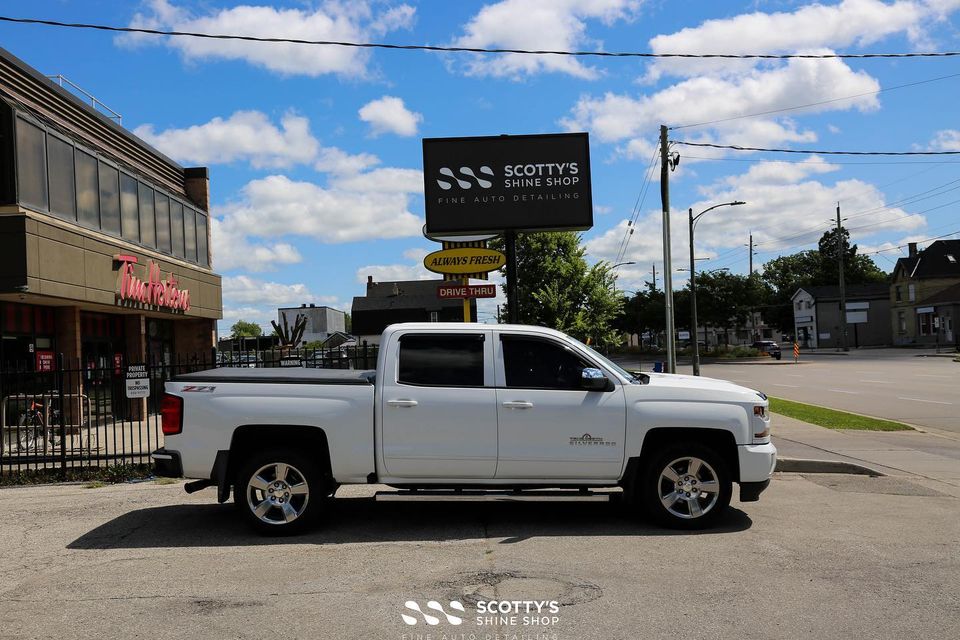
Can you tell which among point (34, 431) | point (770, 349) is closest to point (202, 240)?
point (34, 431)

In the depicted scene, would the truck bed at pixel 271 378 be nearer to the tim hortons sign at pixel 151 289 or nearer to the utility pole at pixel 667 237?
the tim hortons sign at pixel 151 289

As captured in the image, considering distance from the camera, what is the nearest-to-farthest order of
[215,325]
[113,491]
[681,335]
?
[113,491], [215,325], [681,335]

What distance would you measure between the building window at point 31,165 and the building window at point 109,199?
273cm

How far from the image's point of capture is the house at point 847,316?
85250 mm

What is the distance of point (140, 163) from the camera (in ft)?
78.9

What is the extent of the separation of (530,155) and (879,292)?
83.7 meters

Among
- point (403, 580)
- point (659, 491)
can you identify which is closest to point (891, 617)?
point (659, 491)

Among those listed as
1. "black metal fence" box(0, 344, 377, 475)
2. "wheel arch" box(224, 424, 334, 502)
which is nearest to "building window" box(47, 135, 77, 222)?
"black metal fence" box(0, 344, 377, 475)

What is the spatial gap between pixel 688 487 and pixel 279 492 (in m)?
3.66

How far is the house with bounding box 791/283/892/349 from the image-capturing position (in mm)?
85250

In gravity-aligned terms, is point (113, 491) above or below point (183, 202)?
below

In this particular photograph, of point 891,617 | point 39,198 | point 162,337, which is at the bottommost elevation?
point 891,617

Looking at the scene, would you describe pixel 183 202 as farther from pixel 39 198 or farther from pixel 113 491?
pixel 113 491

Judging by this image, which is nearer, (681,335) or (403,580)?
(403,580)
